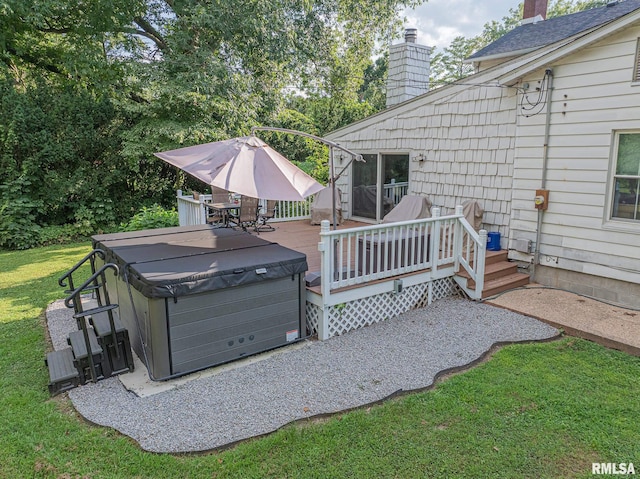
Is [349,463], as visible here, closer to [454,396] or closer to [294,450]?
[294,450]

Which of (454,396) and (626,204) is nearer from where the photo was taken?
(454,396)

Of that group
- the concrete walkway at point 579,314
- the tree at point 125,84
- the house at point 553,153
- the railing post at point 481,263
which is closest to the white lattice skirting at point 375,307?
the railing post at point 481,263

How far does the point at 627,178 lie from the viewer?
221 inches

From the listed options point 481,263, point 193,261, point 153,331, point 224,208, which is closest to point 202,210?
→ point 224,208

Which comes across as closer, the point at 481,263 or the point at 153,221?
the point at 481,263

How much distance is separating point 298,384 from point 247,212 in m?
5.01

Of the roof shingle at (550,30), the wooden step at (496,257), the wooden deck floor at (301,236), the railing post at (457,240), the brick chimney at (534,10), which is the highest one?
the brick chimney at (534,10)

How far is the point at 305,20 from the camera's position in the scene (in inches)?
499

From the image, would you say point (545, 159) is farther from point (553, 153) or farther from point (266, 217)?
point (266, 217)

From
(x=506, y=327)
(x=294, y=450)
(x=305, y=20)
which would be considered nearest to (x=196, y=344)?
(x=294, y=450)

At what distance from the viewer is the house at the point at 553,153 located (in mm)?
5582

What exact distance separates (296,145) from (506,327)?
46.5ft

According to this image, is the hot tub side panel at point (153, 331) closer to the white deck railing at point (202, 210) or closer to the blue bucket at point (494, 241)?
the white deck railing at point (202, 210)

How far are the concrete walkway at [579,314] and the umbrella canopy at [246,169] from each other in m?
3.37
